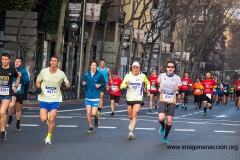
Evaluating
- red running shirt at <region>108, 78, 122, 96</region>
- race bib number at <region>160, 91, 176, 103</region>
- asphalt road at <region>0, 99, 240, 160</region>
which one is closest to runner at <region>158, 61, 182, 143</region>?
race bib number at <region>160, 91, 176, 103</region>

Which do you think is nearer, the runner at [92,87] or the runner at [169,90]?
the runner at [169,90]

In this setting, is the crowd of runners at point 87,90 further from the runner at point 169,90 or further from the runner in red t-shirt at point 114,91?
the runner in red t-shirt at point 114,91

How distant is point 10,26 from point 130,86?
16827 millimetres

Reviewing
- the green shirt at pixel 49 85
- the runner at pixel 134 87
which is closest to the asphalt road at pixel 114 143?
the runner at pixel 134 87

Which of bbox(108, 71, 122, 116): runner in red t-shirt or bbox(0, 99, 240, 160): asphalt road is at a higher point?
bbox(108, 71, 122, 116): runner in red t-shirt

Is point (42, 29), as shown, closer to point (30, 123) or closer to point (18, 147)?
point (30, 123)

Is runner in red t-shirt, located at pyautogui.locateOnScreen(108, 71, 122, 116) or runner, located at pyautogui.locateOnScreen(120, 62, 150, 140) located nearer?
runner, located at pyautogui.locateOnScreen(120, 62, 150, 140)

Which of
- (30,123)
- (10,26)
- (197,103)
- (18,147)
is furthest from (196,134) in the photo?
(197,103)

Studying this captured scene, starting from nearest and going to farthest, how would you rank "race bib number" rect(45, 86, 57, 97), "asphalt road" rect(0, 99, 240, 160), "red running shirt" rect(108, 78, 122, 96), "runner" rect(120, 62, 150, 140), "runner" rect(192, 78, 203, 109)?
"asphalt road" rect(0, 99, 240, 160) → "race bib number" rect(45, 86, 57, 97) → "runner" rect(120, 62, 150, 140) → "red running shirt" rect(108, 78, 122, 96) → "runner" rect(192, 78, 203, 109)

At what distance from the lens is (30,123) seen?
2142 centimetres

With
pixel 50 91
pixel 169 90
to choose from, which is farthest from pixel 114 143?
→ pixel 169 90

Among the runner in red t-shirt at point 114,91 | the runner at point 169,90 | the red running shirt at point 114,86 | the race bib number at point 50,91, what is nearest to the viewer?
the race bib number at point 50,91

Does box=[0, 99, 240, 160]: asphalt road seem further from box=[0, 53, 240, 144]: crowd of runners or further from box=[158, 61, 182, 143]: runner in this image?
box=[158, 61, 182, 143]: runner

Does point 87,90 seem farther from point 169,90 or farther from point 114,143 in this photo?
point 114,143
